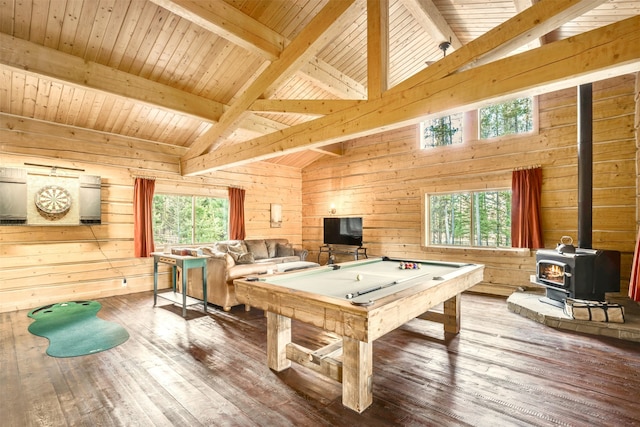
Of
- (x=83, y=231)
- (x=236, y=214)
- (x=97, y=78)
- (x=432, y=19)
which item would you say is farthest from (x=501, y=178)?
(x=83, y=231)

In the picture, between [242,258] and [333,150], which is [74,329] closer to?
[242,258]

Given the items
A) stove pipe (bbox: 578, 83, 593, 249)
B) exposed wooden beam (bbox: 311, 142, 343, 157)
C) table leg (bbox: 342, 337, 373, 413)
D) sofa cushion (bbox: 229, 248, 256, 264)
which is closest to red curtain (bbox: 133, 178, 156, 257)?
sofa cushion (bbox: 229, 248, 256, 264)

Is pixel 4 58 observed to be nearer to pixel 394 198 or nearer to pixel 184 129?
pixel 184 129

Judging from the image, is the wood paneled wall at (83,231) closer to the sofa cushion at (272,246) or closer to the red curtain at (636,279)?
the sofa cushion at (272,246)

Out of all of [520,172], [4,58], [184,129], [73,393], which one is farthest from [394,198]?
[4,58]

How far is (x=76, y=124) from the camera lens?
5.11 m

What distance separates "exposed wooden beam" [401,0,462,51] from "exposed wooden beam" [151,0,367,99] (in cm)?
158

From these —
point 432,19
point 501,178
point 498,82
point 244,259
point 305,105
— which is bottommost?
point 244,259

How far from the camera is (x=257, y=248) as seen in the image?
6.80m

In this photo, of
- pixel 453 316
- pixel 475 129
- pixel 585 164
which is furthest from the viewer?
pixel 475 129

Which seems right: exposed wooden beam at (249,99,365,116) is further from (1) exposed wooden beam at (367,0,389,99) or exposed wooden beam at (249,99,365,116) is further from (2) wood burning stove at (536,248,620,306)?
(2) wood burning stove at (536,248,620,306)

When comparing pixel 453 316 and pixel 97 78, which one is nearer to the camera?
pixel 453 316

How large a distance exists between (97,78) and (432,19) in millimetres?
4567

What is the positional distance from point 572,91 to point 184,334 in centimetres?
668
